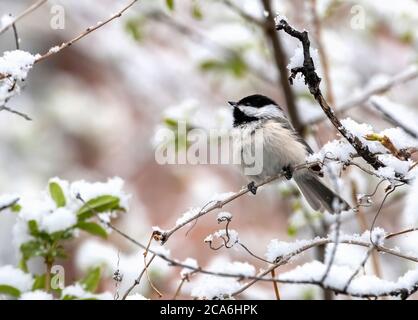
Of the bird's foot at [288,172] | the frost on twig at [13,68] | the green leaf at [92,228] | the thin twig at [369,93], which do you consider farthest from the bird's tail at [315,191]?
the frost on twig at [13,68]

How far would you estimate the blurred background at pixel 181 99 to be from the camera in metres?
3.27

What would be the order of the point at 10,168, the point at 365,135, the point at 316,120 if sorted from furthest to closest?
the point at 10,168, the point at 316,120, the point at 365,135

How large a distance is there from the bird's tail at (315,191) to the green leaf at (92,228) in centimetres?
116

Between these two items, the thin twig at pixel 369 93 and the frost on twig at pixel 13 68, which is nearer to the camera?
the frost on twig at pixel 13 68

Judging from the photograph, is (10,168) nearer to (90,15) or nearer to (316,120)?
(90,15)

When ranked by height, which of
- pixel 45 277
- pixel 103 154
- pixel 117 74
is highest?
pixel 117 74

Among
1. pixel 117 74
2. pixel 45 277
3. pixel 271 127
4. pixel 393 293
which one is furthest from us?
pixel 117 74

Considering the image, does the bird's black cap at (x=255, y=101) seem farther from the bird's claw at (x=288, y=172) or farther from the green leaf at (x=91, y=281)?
the green leaf at (x=91, y=281)

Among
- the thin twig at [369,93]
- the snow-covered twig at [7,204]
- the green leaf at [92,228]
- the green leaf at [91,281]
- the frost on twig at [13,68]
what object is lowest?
the snow-covered twig at [7,204]

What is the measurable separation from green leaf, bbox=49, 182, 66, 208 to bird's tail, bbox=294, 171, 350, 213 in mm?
1274
